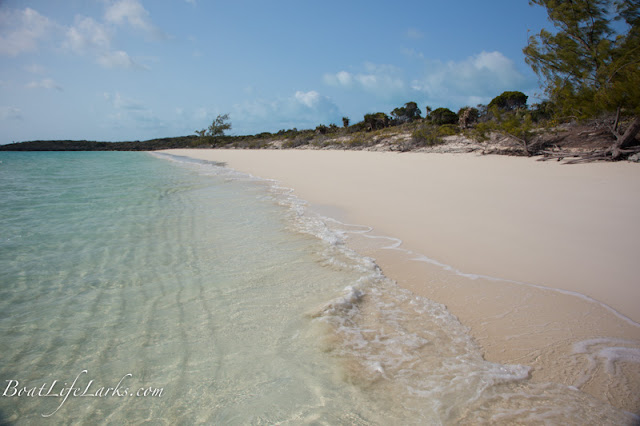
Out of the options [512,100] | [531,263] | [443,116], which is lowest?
[531,263]

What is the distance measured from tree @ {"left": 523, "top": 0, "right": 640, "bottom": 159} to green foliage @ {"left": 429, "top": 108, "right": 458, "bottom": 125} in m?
14.8

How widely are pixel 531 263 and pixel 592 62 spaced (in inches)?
468

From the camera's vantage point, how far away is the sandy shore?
1.72 meters

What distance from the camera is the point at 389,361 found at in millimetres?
1679

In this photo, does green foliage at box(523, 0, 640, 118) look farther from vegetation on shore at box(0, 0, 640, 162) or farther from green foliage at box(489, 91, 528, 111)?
green foliage at box(489, 91, 528, 111)

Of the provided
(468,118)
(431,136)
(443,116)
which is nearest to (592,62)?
(431,136)

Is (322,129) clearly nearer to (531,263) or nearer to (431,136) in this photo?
(431,136)

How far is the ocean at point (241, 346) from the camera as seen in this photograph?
1384mm

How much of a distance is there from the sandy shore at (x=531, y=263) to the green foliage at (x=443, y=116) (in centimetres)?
2232

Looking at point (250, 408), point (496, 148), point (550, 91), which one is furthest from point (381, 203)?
point (496, 148)

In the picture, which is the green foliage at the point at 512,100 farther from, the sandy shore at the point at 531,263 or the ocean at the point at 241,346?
the ocean at the point at 241,346

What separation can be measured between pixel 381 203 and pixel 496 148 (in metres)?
11.4

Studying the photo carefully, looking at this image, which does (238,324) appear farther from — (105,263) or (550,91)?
(550,91)

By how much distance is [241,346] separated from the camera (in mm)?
1825
